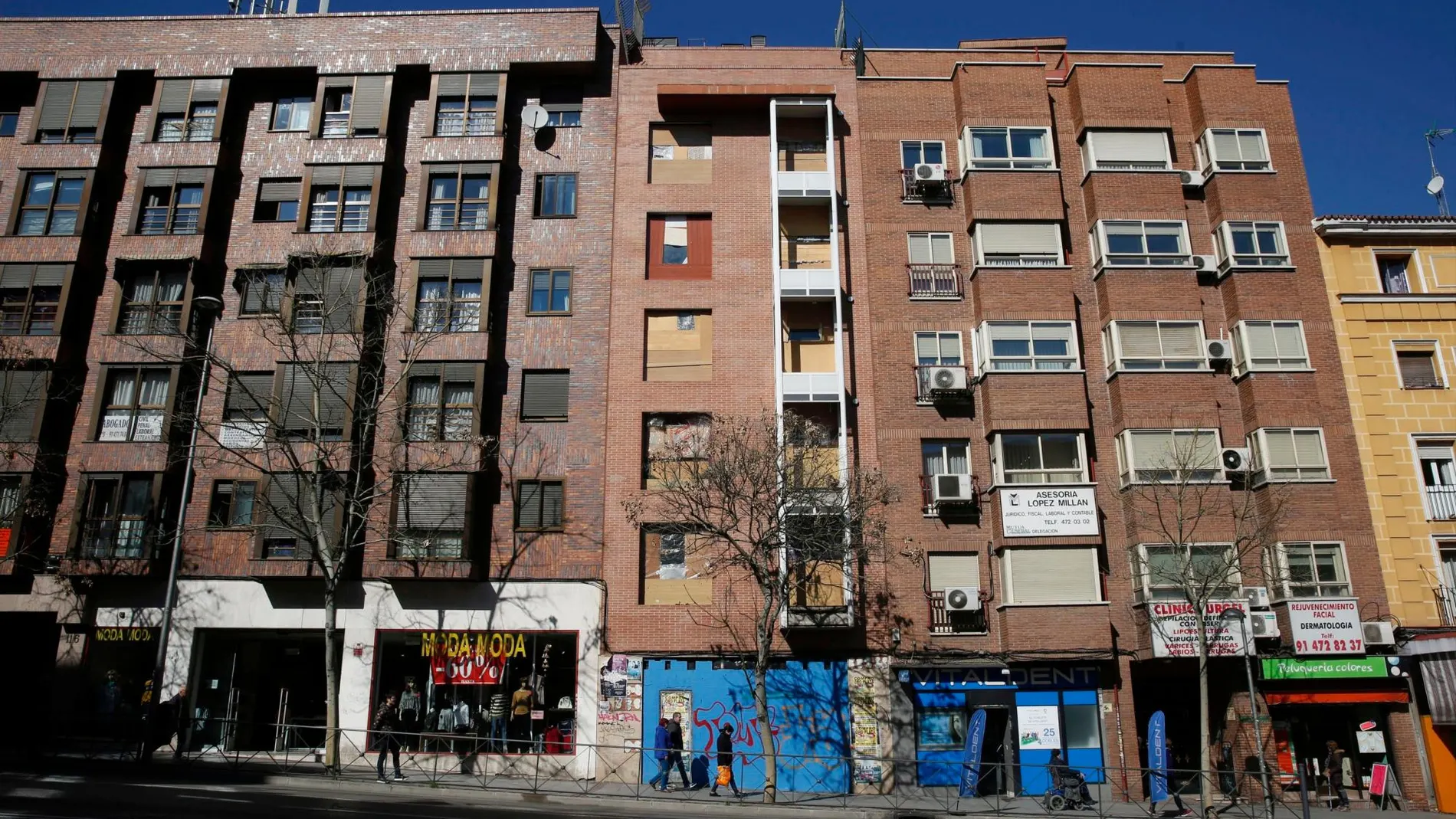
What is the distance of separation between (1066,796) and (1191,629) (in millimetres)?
5337

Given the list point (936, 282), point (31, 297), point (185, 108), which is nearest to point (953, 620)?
point (936, 282)

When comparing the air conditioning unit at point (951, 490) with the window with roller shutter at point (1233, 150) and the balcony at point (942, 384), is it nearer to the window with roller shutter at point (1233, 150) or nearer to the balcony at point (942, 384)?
the balcony at point (942, 384)

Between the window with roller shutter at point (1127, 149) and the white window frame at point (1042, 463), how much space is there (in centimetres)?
829

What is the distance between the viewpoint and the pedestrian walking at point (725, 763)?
22.9 metres

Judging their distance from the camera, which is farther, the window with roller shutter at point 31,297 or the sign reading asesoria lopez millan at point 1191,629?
the window with roller shutter at point 31,297

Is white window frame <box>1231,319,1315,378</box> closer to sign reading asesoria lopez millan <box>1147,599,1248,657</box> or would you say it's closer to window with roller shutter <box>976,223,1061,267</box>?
window with roller shutter <box>976,223,1061,267</box>

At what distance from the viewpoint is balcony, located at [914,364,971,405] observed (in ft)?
88.5

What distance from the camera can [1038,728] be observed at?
25.0m

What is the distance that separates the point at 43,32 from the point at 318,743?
23.3m

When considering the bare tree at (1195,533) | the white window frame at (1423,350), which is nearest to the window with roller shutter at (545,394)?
the bare tree at (1195,533)

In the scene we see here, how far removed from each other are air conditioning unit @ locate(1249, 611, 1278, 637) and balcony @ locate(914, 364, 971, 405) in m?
8.61

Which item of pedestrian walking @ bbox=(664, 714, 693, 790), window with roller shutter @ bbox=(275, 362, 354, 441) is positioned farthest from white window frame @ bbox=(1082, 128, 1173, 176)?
window with roller shutter @ bbox=(275, 362, 354, 441)

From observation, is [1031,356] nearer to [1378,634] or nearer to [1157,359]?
[1157,359]

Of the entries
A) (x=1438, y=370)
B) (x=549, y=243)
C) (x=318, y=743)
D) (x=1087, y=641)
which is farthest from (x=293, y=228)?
(x=1438, y=370)
